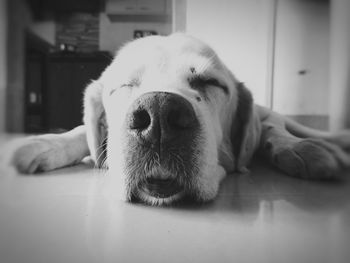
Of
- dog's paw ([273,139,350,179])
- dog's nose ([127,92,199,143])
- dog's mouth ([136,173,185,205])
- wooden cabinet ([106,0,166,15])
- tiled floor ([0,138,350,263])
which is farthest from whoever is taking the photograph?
dog's paw ([273,139,350,179])

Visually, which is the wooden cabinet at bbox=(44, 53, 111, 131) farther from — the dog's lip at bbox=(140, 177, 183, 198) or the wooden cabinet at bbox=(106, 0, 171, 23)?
the dog's lip at bbox=(140, 177, 183, 198)

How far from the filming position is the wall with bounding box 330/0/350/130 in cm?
89

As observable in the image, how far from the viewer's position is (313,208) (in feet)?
2.70

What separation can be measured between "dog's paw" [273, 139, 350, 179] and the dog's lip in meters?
0.49

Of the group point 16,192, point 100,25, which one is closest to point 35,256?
point 16,192

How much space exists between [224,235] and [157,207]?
23 centimetres

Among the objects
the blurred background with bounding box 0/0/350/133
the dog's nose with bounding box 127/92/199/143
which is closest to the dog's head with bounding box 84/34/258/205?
the dog's nose with bounding box 127/92/199/143

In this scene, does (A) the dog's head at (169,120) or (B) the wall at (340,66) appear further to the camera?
(B) the wall at (340,66)

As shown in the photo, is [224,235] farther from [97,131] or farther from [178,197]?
[97,131]

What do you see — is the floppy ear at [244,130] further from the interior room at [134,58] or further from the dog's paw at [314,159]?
the dog's paw at [314,159]

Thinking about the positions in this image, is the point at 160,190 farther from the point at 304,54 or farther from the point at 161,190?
the point at 304,54

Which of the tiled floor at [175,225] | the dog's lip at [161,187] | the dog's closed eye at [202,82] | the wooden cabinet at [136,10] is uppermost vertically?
the wooden cabinet at [136,10]

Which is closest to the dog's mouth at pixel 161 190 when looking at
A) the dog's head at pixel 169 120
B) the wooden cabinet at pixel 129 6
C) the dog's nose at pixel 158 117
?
the dog's head at pixel 169 120

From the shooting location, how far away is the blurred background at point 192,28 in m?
0.90
